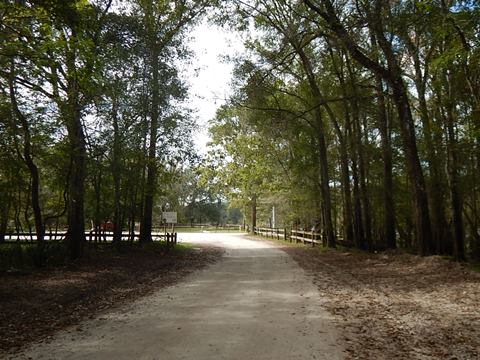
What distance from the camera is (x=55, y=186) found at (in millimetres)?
14969

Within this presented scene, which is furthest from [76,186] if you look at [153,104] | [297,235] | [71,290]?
[297,235]

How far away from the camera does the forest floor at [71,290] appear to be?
6.31m

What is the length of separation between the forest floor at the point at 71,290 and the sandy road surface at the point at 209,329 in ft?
1.56

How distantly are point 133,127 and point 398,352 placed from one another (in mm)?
13481

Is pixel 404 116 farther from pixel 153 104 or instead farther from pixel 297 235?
pixel 297 235

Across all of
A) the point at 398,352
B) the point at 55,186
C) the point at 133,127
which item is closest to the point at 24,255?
the point at 55,186

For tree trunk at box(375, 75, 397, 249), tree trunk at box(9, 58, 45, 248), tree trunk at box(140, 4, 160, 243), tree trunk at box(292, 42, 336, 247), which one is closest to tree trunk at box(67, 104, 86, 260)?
tree trunk at box(9, 58, 45, 248)

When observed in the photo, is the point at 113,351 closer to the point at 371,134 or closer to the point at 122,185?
the point at 122,185

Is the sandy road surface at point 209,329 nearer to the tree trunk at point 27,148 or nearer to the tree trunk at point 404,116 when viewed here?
the tree trunk at point 27,148

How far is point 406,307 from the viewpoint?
759 centimetres

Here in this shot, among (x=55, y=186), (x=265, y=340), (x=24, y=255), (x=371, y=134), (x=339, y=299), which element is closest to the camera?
(x=265, y=340)

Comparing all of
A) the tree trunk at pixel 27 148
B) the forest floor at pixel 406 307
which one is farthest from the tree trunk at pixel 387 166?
the tree trunk at pixel 27 148

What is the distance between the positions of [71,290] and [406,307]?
22.5ft

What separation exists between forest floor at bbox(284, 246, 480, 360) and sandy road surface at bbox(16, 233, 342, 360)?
42 centimetres
